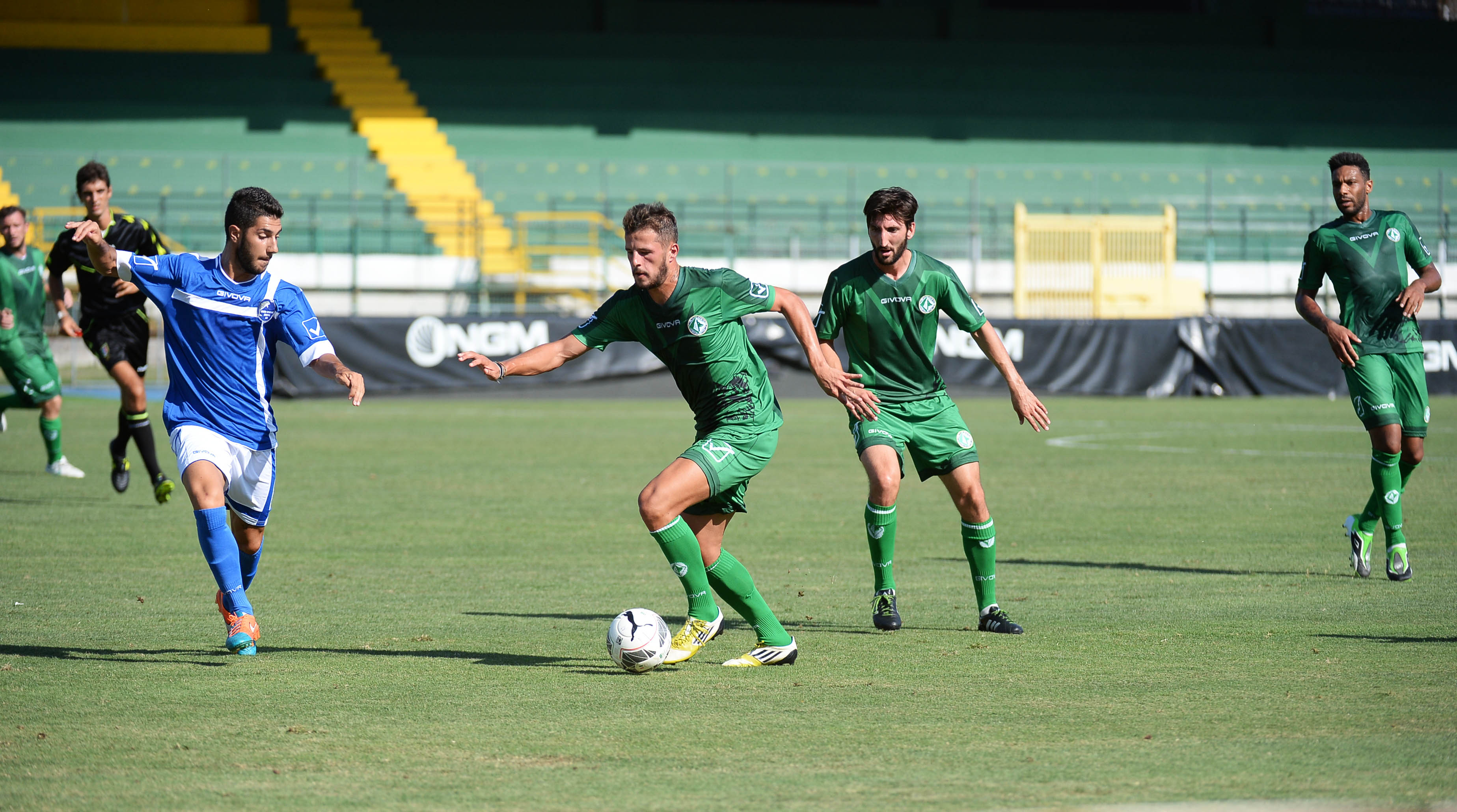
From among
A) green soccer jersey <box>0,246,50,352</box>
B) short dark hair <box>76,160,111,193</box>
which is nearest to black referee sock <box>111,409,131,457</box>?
green soccer jersey <box>0,246,50,352</box>

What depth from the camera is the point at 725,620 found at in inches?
292

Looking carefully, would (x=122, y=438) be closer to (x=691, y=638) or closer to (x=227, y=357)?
(x=227, y=357)

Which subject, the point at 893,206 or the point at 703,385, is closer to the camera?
the point at 703,385

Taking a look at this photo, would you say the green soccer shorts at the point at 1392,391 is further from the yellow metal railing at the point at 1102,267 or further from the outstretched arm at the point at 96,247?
the yellow metal railing at the point at 1102,267

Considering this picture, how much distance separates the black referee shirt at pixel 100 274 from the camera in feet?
35.2

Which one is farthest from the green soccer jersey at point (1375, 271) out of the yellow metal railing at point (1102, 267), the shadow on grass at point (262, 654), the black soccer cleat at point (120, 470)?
the yellow metal railing at point (1102, 267)

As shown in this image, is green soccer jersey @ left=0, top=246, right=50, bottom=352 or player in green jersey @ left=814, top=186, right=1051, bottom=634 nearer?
player in green jersey @ left=814, top=186, right=1051, bottom=634

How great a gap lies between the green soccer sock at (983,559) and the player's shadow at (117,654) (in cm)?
340

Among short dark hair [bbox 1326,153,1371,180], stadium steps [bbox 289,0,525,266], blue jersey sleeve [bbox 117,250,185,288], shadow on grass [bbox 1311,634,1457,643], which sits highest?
stadium steps [bbox 289,0,525,266]

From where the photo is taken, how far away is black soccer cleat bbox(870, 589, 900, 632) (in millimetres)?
6879

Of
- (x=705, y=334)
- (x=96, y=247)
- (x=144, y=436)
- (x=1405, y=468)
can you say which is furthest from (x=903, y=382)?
(x=144, y=436)

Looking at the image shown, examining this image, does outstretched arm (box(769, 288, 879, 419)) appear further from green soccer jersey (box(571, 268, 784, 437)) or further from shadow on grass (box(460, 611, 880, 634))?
shadow on grass (box(460, 611, 880, 634))

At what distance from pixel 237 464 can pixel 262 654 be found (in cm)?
87

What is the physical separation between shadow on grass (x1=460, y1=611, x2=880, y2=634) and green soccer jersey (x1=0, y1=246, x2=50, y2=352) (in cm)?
764
